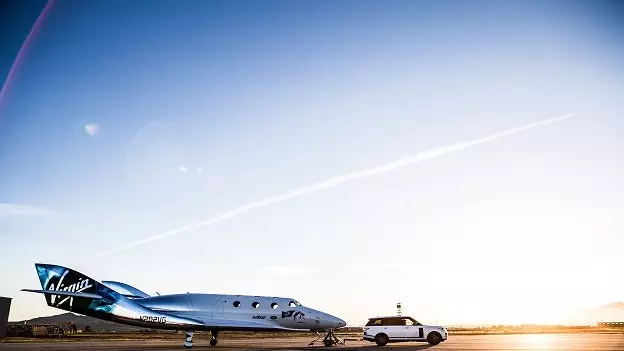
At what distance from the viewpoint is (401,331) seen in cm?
2962

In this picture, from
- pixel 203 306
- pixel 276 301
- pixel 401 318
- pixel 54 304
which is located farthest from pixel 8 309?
pixel 401 318

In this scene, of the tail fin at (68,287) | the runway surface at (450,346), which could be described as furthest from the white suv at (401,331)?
the tail fin at (68,287)

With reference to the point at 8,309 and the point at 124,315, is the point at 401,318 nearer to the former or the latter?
the point at 124,315

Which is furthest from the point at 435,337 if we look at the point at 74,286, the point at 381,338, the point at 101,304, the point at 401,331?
the point at 74,286

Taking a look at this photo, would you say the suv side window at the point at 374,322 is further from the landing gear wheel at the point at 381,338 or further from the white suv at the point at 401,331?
the landing gear wheel at the point at 381,338

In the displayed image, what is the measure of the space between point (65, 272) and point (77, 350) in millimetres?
9389

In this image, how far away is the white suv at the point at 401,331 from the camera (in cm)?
2958

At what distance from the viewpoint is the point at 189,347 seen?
28891 mm

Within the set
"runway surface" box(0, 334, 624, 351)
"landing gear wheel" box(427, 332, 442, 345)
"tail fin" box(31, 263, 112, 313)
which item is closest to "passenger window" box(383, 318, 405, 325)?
"runway surface" box(0, 334, 624, 351)

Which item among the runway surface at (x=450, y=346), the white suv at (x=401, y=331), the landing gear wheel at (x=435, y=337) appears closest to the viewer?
the runway surface at (x=450, y=346)

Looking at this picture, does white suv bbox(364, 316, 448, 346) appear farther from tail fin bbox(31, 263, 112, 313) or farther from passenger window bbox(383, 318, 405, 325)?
tail fin bbox(31, 263, 112, 313)

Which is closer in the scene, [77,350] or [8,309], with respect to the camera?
[77,350]

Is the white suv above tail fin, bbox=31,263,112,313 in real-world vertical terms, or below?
below

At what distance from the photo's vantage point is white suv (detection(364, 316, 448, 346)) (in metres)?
29.6
